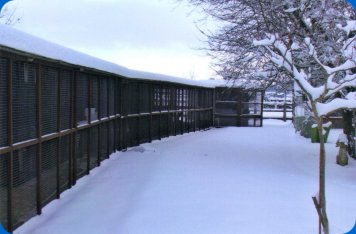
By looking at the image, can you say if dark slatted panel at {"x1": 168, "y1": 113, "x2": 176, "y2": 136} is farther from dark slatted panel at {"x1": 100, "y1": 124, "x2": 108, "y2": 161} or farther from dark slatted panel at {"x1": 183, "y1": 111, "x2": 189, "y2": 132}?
dark slatted panel at {"x1": 100, "y1": 124, "x2": 108, "y2": 161}

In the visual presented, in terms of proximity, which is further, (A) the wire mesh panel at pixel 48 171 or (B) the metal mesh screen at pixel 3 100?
(A) the wire mesh panel at pixel 48 171

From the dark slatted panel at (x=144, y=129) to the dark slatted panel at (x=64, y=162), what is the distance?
5.99 m

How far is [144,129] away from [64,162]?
6435 mm

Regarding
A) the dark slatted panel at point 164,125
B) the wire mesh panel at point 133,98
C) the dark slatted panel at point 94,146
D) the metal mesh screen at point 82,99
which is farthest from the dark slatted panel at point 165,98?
the metal mesh screen at point 82,99

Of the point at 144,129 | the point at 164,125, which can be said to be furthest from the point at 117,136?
the point at 164,125

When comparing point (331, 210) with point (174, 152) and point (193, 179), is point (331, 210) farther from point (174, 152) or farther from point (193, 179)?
point (174, 152)

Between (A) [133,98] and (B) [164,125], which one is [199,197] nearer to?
(A) [133,98]

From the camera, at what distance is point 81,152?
24.6 ft

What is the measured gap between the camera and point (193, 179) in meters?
7.53

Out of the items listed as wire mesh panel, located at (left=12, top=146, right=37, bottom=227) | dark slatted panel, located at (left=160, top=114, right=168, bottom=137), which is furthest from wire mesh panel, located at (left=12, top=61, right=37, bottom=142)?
dark slatted panel, located at (left=160, top=114, right=168, bottom=137)

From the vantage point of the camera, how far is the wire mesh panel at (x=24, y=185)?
4.51 meters

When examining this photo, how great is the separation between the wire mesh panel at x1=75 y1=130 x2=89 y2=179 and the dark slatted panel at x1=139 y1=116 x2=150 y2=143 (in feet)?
15.8

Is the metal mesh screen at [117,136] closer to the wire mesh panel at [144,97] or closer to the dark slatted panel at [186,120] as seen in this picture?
the wire mesh panel at [144,97]

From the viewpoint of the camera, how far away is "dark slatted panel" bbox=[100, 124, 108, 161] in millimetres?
9148
